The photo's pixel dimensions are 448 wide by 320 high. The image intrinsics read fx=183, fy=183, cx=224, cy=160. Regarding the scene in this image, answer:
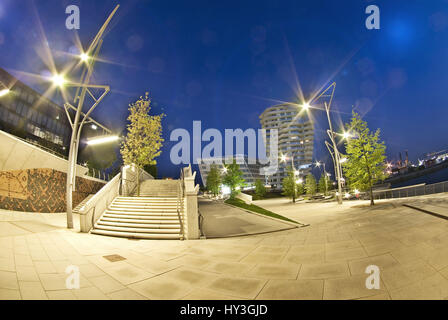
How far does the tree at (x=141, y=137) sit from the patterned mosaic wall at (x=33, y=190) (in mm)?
5499

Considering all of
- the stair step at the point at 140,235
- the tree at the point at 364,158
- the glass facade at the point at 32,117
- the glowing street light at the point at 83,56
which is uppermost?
the glass facade at the point at 32,117

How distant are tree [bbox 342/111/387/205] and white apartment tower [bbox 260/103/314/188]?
8721 centimetres

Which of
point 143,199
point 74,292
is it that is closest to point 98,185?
point 143,199

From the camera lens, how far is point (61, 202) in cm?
1547

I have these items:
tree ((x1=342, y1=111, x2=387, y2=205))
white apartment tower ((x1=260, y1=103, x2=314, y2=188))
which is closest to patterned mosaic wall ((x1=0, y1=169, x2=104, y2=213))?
tree ((x1=342, y1=111, x2=387, y2=205))

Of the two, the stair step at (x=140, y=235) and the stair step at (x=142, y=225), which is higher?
the stair step at (x=142, y=225)

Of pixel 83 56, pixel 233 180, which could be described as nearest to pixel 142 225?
pixel 83 56

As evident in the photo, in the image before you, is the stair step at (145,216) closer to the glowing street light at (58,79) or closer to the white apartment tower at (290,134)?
the glowing street light at (58,79)

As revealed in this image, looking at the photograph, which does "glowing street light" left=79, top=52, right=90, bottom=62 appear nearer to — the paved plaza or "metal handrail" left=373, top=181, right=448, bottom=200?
the paved plaza

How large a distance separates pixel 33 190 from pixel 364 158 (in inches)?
→ 1038

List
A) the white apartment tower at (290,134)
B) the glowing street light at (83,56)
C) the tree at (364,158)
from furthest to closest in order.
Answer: the white apartment tower at (290,134), the tree at (364,158), the glowing street light at (83,56)

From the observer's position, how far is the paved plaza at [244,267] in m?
3.26

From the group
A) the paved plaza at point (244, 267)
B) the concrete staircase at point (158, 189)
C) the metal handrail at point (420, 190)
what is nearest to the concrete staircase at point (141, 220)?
the paved plaza at point (244, 267)
